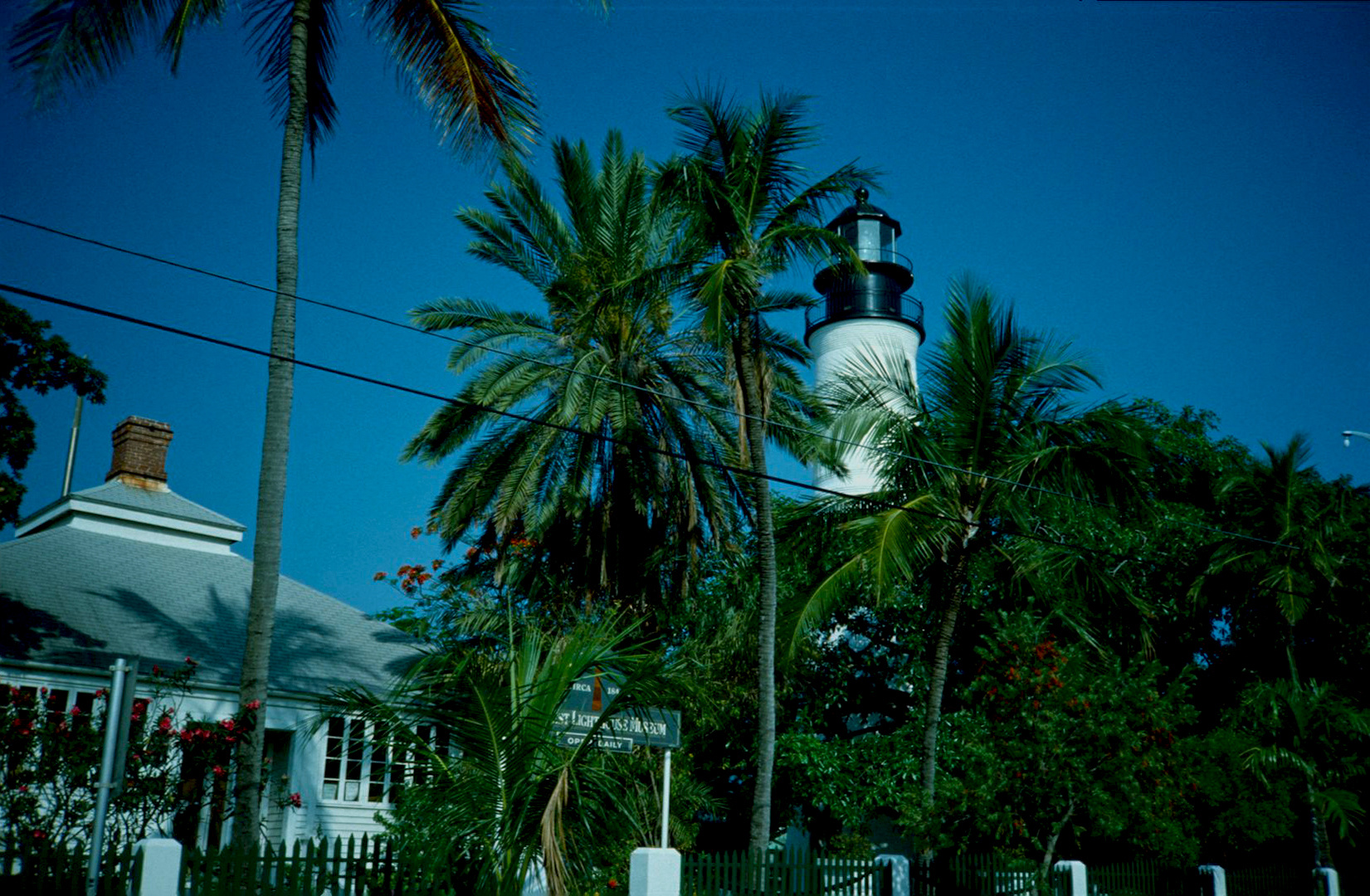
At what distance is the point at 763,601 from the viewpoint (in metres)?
15.5

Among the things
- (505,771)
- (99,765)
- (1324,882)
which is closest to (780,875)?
(505,771)

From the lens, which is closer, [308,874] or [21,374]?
[308,874]

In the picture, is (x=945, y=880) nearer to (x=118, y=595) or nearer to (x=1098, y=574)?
(x=1098, y=574)

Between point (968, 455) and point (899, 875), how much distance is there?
5558 millimetres

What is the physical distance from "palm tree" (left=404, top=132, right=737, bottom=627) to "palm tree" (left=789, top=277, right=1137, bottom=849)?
5.44 meters

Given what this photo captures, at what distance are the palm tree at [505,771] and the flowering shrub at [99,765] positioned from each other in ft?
6.28

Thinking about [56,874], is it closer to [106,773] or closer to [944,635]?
[106,773]

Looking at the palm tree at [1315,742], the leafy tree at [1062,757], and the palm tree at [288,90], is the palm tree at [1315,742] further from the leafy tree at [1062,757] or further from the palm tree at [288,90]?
the palm tree at [288,90]

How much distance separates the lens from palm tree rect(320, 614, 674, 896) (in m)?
10.3

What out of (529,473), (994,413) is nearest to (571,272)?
(529,473)

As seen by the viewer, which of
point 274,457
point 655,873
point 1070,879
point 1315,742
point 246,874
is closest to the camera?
point 246,874

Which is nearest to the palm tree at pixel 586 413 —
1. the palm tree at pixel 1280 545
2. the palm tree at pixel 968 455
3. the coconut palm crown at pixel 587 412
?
the coconut palm crown at pixel 587 412

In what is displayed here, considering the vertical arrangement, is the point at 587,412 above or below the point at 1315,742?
above

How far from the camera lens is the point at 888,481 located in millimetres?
17406
